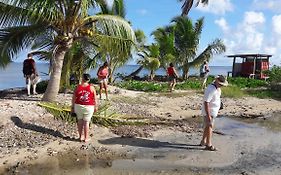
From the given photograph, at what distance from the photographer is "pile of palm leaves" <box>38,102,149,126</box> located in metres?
12.6

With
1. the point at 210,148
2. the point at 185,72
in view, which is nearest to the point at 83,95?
the point at 210,148

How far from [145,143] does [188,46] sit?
66.6 feet

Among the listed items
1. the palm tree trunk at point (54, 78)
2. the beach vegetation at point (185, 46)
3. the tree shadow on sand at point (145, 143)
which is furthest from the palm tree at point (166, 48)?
the tree shadow on sand at point (145, 143)

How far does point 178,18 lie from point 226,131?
61.7ft

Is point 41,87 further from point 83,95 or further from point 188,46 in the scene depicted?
point 188,46

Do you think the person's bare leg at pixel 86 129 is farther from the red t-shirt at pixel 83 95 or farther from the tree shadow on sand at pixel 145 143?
the red t-shirt at pixel 83 95

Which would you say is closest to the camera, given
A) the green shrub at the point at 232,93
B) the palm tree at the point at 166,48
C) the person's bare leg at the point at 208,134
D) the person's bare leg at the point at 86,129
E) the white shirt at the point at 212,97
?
the white shirt at the point at 212,97

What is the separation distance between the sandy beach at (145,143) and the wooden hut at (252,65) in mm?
18305

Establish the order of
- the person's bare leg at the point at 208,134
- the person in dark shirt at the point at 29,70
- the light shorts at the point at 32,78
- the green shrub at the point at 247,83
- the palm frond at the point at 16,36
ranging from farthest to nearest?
1. the green shrub at the point at 247,83
2. the light shorts at the point at 32,78
3. the person in dark shirt at the point at 29,70
4. the palm frond at the point at 16,36
5. the person's bare leg at the point at 208,134

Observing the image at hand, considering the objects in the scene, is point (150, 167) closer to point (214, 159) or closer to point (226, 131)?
point (214, 159)

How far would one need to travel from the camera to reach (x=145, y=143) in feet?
38.2

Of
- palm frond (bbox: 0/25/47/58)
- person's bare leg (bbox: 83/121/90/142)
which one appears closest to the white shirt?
person's bare leg (bbox: 83/121/90/142)

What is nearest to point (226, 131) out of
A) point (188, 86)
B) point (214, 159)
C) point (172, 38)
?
point (214, 159)

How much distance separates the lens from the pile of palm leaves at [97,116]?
12555 mm
